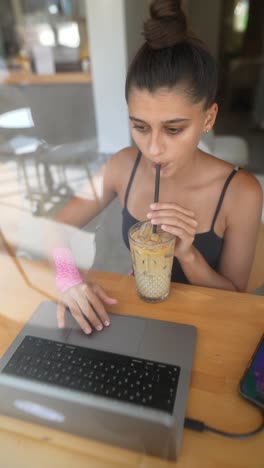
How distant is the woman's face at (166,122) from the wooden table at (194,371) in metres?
0.26

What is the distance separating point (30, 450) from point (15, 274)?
392mm

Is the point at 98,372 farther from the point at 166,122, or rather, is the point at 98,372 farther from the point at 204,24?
the point at 204,24

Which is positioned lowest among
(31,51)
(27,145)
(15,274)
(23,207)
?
(23,207)

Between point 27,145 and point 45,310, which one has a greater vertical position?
point 45,310

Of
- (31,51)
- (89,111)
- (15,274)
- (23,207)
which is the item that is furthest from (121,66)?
(31,51)

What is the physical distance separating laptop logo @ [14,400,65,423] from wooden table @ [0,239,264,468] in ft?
0.05

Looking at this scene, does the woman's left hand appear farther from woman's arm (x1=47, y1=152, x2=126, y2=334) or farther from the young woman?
woman's arm (x1=47, y1=152, x2=126, y2=334)

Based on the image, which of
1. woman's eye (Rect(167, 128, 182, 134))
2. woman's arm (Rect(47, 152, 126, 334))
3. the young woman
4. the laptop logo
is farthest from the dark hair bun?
the laptop logo

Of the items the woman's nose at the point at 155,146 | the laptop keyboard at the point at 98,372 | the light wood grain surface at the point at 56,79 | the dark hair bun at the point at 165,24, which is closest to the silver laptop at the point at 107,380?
the laptop keyboard at the point at 98,372

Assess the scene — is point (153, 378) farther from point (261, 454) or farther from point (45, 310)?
point (45, 310)

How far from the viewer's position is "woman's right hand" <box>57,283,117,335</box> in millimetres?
619

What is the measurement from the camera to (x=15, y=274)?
77 cm

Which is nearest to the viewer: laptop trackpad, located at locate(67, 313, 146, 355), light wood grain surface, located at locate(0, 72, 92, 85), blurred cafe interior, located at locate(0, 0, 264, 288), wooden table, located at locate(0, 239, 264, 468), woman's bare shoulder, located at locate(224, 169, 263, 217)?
wooden table, located at locate(0, 239, 264, 468)

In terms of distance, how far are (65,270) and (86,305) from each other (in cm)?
13
